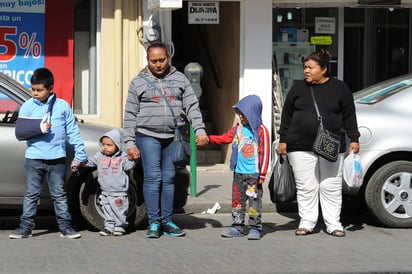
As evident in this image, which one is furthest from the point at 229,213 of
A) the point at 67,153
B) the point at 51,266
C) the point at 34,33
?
the point at 34,33

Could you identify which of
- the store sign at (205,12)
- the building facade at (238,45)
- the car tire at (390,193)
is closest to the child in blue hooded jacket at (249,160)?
the car tire at (390,193)

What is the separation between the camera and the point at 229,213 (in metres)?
9.65

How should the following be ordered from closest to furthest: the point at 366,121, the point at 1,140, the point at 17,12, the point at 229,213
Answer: the point at 1,140 → the point at 366,121 → the point at 229,213 → the point at 17,12

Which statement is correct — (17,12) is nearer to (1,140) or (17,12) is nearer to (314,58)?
(1,140)

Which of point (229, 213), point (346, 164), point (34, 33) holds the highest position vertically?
point (34, 33)

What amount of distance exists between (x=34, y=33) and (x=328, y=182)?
A: 5.93m

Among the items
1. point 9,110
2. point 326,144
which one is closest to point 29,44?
point 9,110

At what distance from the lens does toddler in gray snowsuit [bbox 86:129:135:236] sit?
771 cm

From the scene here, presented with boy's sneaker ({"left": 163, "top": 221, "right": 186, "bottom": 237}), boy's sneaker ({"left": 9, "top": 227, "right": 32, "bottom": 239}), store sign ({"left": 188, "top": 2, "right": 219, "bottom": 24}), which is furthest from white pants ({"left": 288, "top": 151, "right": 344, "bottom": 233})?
store sign ({"left": 188, "top": 2, "right": 219, "bottom": 24})

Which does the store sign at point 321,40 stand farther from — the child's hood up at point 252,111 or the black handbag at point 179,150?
the black handbag at point 179,150

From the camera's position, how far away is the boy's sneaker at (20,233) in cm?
766

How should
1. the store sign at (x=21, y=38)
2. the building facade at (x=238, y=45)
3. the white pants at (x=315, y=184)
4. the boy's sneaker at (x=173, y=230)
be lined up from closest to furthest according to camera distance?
the boy's sneaker at (x=173, y=230)
the white pants at (x=315, y=184)
the store sign at (x=21, y=38)
the building facade at (x=238, y=45)

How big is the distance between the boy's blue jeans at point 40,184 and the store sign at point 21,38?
4.74 m

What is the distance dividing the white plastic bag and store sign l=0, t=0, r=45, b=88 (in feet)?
19.3
